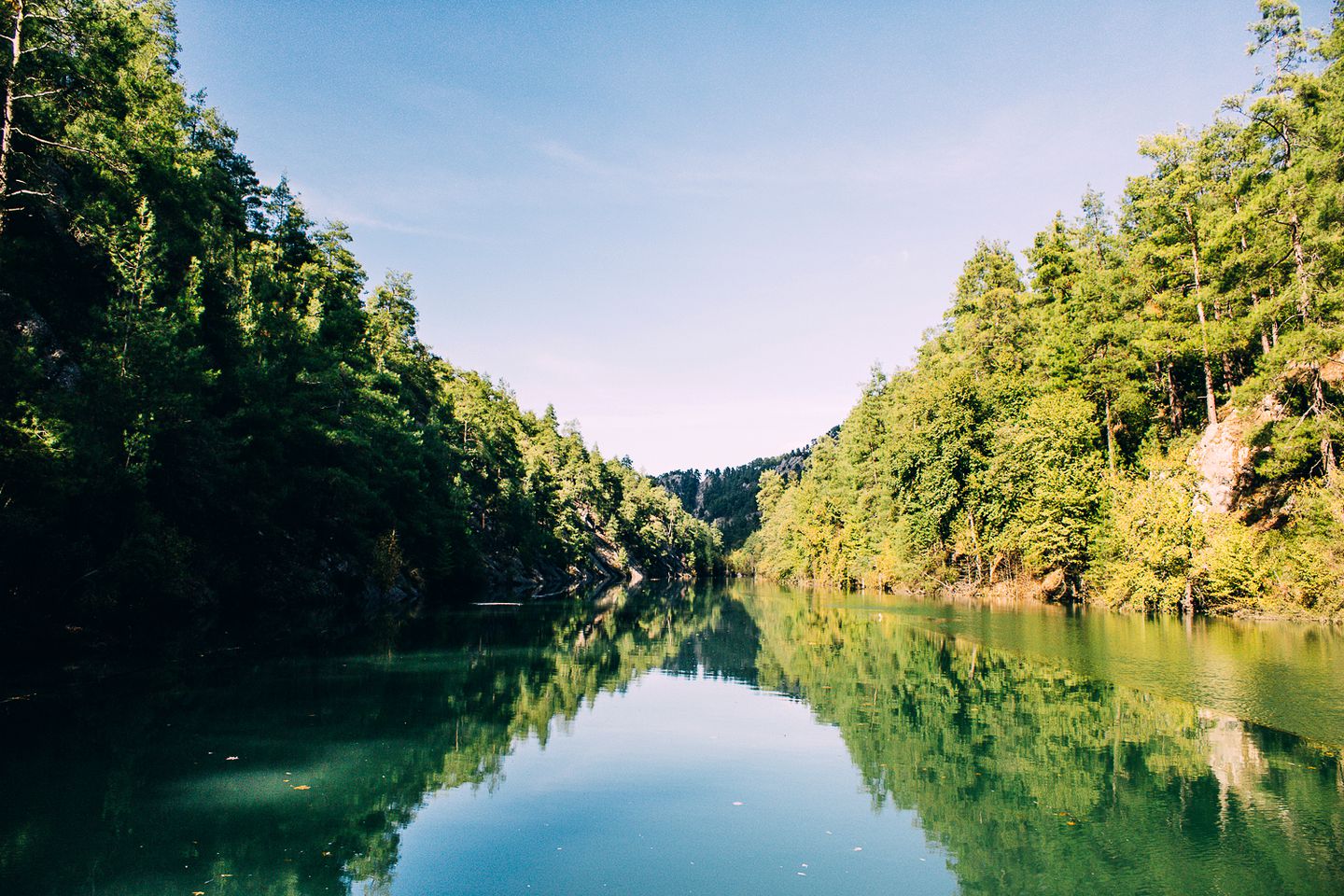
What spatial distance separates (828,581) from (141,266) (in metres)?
65.3

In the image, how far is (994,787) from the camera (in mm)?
9344

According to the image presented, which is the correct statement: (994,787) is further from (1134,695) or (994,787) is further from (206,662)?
(206,662)

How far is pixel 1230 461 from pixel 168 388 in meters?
40.1

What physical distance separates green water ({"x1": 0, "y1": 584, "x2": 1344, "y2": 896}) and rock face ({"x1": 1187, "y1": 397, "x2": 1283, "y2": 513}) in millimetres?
13736

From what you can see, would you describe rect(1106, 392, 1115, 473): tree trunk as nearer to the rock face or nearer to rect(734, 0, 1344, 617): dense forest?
rect(734, 0, 1344, 617): dense forest

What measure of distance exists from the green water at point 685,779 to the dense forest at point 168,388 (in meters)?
5.33

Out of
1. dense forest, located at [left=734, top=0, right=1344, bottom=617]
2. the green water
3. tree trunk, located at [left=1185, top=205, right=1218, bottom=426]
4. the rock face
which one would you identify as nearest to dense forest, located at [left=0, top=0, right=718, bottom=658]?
the green water

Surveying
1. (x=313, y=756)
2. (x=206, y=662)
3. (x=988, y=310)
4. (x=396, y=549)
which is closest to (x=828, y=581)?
(x=988, y=310)

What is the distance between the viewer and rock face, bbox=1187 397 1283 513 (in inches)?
1177

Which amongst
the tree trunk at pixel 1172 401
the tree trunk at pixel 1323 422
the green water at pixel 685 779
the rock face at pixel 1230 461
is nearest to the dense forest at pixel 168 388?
the green water at pixel 685 779

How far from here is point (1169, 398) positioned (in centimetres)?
4053

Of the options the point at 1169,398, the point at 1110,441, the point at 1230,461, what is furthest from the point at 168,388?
the point at 1169,398

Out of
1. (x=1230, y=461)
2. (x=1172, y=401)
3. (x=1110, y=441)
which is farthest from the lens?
(x=1110, y=441)

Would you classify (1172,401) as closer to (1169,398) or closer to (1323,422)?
(1169,398)
